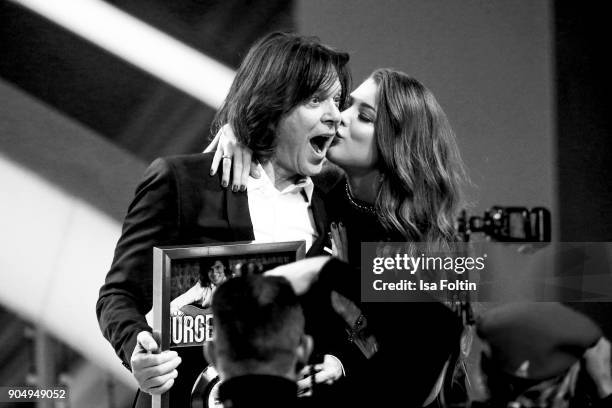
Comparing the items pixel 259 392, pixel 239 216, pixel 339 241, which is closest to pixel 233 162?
pixel 239 216

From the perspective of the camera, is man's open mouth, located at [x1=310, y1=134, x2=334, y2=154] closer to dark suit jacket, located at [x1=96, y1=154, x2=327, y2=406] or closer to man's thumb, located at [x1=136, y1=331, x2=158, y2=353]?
dark suit jacket, located at [x1=96, y1=154, x2=327, y2=406]

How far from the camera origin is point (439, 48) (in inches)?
130

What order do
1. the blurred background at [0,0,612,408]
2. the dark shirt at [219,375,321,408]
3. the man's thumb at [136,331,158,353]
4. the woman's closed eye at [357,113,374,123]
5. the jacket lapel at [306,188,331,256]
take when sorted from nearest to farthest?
the dark shirt at [219,375,321,408]
the man's thumb at [136,331,158,353]
the jacket lapel at [306,188,331,256]
the woman's closed eye at [357,113,374,123]
the blurred background at [0,0,612,408]

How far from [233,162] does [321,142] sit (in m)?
0.30

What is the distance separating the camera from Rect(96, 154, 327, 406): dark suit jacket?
2.04 m

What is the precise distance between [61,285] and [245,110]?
4.12 feet

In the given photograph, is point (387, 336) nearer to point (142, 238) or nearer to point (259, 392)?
point (142, 238)

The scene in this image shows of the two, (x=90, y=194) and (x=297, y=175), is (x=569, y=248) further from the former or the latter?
(x=90, y=194)

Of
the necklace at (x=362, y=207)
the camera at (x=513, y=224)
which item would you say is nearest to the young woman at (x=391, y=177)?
the necklace at (x=362, y=207)

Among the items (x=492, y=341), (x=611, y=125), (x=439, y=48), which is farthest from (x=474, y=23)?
(x=492, y=341)

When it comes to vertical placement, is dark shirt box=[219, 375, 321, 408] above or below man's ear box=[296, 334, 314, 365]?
below

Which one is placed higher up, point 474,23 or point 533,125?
point 474,23

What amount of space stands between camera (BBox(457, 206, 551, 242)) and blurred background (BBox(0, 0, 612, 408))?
0.32ft

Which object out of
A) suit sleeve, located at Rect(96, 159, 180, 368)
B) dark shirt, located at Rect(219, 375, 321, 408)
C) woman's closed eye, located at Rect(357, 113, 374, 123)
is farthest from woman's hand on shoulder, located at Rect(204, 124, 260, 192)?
dark shirt, located at Rect(219, 375, 321, 408)
